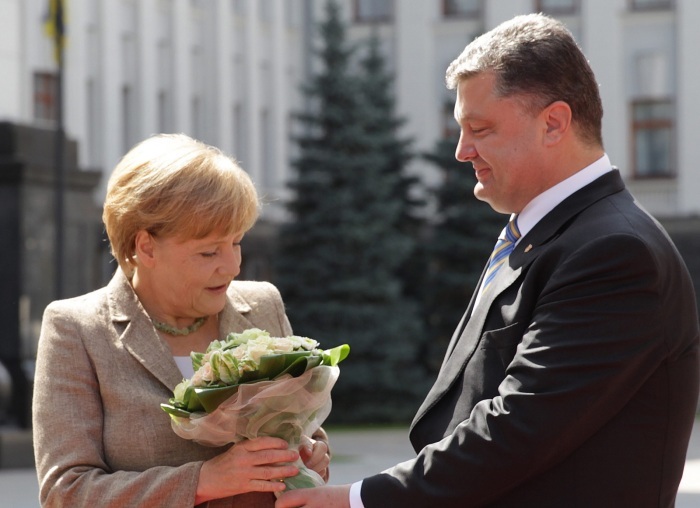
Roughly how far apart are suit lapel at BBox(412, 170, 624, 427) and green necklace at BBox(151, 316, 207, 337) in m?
0.75

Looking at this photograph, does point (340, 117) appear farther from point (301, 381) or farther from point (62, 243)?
point (301, 381)

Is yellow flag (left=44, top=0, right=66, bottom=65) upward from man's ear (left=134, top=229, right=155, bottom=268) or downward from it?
upward

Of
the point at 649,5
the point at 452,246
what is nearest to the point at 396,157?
the point at 452,246

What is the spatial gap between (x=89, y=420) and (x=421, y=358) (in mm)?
20010

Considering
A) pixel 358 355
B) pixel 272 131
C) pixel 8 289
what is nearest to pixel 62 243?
pixel 8 289

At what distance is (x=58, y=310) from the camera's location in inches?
149

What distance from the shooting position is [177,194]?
3.75 meters

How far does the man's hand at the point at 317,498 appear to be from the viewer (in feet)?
11.5

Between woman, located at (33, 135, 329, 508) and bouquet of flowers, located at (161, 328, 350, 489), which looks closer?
bouquet of flowers, located at (161, 328, 350, 489)

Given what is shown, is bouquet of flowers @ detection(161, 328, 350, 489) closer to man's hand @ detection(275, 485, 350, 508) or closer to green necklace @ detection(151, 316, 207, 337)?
man's hand @ detection(275, 485, 350, 508)

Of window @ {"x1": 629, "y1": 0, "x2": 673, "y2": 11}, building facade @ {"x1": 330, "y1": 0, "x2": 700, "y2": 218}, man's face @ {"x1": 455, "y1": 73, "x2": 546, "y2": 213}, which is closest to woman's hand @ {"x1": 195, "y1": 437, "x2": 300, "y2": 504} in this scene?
man's face @ {"x1": 455, "y1": 73, "x2": 546, "y2": 213}

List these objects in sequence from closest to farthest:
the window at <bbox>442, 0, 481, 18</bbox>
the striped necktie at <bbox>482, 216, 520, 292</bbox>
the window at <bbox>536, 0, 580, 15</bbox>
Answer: the striped necktie at <bbox>482, 216, 520, 292</bbox>, the window at <bbox>536, 0, 580, 15</bbox>, the window at <bbox>442, 0, 481, 18</bbox>

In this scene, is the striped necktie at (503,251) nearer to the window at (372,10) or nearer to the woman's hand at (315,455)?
the woman's hand at (315,455)

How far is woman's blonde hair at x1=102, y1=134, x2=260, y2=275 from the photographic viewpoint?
3.76 metres
